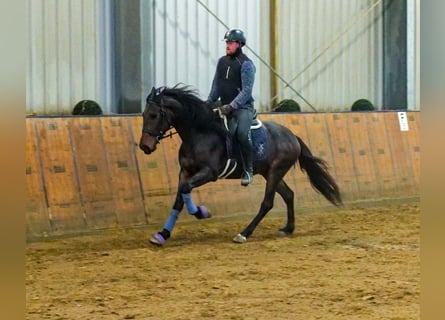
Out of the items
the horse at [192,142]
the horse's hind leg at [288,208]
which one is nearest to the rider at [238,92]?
the horse at [192,142]

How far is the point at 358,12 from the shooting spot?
1452 centimetres

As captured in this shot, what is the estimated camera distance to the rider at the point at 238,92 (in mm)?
8914

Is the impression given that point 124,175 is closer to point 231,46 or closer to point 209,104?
point 209,104

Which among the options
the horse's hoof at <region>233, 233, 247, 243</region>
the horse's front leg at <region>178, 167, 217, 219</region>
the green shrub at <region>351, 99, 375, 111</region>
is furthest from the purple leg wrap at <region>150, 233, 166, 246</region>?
the green shrub at <region>351, 99, 375, 111</region>

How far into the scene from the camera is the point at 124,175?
32.8 ft

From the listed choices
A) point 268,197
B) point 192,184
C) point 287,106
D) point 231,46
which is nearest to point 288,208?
point 268,197

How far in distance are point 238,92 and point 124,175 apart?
73.0 inches

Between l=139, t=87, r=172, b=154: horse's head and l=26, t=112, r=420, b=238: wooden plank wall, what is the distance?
4.28 ft

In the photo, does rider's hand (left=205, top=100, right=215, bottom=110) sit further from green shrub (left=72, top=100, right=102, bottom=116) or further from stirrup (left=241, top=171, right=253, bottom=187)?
green shrub (left=72, top=100, right=102, bottom=116)

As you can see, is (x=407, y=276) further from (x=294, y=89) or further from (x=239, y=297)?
(x=294, y=89)

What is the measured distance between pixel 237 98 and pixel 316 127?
3.57 metres

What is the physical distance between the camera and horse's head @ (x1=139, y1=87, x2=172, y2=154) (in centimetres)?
861

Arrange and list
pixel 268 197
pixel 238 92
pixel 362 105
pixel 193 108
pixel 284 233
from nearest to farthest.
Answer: pixel 193 108, pixel 238 92, pixel 268 197, pixel 284 233, pixel 362 105

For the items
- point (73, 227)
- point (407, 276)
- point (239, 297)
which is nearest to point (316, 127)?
point (73, 227)
